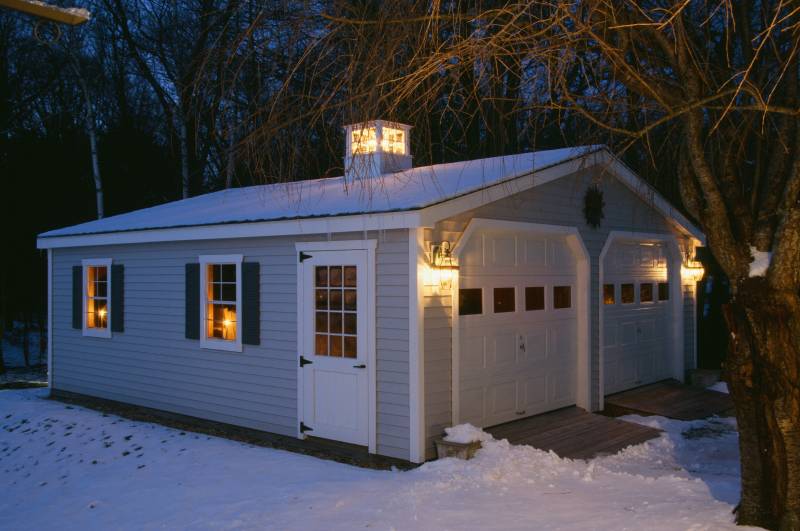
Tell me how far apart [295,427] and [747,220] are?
5200 millimetres

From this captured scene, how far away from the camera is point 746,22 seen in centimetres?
543

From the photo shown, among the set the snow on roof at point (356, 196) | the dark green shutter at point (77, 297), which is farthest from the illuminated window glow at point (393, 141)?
the dark green shutter at point (77, 297)

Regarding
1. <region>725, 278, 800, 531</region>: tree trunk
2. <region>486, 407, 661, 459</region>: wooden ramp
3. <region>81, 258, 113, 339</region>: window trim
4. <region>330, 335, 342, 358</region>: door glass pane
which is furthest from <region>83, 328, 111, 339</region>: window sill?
<region>725, 278, 800, 531</region>: tree trunk

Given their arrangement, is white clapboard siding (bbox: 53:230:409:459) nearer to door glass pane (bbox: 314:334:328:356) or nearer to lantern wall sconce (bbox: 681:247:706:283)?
door glass pane (bbox: 314:334:328:356)

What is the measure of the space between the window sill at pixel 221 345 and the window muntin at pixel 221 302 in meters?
0.08

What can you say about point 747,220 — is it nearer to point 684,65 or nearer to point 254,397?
point 684,65

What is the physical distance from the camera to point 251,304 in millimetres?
8617

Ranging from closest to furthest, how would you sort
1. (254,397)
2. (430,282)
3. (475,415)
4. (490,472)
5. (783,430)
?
(783,430), (490,472), (430,282), (475,415), (254,397)

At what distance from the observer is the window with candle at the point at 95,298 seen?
1097cm

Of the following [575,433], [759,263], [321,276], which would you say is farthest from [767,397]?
[321,276]

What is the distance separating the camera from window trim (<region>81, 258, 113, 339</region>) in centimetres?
1074

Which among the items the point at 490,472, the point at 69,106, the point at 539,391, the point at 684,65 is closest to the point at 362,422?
the point at 490,472

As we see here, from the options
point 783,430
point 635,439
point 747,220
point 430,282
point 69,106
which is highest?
point 69,106

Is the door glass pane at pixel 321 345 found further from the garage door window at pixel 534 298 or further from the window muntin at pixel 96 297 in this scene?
the window muntin at pixel 96 297
